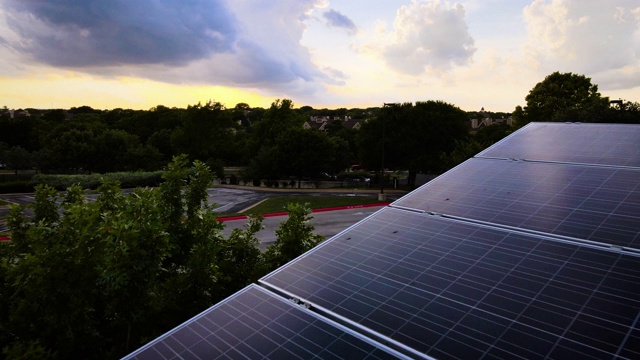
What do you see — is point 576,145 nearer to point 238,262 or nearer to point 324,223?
point 238,262

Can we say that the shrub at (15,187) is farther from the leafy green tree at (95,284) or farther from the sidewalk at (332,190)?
the leafy green tree at (95,284)

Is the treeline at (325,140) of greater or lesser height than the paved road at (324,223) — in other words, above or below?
above

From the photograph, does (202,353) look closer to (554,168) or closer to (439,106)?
(554,168)

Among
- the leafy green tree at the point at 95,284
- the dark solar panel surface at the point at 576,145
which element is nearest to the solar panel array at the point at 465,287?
the dark solar panel surface at the point at 576,145

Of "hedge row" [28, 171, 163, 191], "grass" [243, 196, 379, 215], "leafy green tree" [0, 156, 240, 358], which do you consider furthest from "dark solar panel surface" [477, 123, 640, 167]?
"hedge row" [28, 171, 163, 191]

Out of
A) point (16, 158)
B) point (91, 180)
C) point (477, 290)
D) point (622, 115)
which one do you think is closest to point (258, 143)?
point (91, 180)

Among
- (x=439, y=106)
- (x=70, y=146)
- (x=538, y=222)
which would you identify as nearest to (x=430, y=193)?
(x=538, y=222)
